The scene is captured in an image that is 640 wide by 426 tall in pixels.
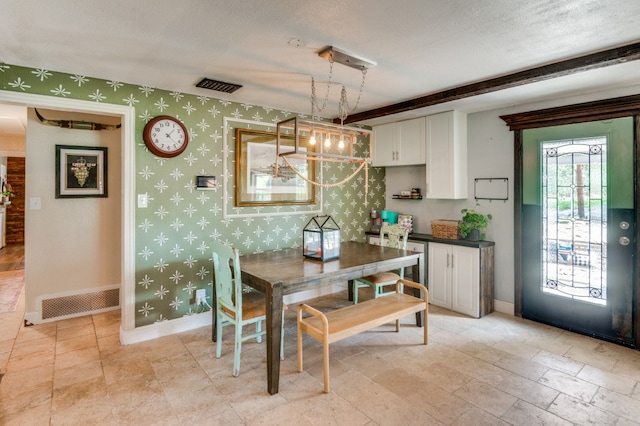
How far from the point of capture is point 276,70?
281cm

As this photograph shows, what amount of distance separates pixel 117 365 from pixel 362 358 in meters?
1.98

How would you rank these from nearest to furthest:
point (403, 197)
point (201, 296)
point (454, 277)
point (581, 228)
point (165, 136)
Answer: point (165, 136), point (581, 228), point (201, 296), point (454, 277), point (403, 197)

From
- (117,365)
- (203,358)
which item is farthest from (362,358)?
(117,365)

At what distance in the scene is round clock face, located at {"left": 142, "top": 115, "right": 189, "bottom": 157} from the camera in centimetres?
317

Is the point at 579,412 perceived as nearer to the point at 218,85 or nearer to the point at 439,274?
the point at 439,274

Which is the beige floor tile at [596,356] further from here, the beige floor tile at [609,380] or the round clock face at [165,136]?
the round clock face at [165,136]

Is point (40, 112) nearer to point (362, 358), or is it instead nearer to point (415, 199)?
point (362, 358)

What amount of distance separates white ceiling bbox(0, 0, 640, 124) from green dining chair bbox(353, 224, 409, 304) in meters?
1.66

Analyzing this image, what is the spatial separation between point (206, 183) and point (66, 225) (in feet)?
5.79

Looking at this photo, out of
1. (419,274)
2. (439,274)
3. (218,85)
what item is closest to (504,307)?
(439,274)

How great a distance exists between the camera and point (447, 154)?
4.11m

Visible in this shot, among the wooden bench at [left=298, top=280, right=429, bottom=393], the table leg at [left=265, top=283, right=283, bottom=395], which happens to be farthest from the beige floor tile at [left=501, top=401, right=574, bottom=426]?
the table leg at [left=265, top=283, right=283, bottom=395]

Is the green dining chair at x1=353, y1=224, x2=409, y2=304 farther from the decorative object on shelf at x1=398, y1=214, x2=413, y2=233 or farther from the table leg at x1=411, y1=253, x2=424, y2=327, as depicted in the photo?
the decorative object on shelf at x1=398, y1=214, x2=413, y2=233

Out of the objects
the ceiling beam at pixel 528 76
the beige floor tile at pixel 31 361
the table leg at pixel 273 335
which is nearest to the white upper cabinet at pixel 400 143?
the ceiling beam at pixel 528 76
